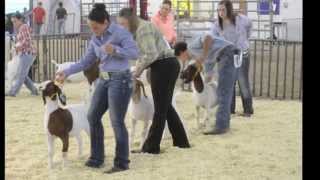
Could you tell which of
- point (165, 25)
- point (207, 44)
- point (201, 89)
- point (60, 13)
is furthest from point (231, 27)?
point (60, 13)

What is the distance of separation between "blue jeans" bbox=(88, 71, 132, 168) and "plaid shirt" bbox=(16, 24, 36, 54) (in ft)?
18.3

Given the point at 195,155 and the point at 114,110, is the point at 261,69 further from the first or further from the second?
the point at 114,110

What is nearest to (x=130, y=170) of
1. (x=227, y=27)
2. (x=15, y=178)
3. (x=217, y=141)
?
(x=15, y=178)

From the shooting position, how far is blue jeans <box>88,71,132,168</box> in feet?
18.0

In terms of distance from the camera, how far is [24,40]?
36.4 feet

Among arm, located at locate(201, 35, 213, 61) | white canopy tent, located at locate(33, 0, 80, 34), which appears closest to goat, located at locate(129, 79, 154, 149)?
arm, located at locate(201, 35, 213, 61)

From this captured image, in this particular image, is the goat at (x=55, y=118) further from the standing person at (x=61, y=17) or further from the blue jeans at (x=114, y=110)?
the standing person at (x=61, y=17)

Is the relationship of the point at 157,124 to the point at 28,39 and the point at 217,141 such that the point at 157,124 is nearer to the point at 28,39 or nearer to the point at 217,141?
the point at 217,141

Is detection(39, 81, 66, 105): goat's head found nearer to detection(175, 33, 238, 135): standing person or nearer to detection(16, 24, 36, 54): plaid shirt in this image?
detection(175, 33, 238, 135): standing person

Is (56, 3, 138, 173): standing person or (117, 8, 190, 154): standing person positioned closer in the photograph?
(56, 3, 138, 173): standing person

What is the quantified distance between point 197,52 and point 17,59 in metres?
4.97

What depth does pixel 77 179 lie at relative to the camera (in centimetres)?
554

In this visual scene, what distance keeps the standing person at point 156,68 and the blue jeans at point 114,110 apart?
1.74 ft

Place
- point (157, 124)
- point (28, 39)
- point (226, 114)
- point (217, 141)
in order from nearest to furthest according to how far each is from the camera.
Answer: point (157, 124) < point (217, 141) < point (226, 114) < point (28, 39)
